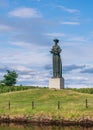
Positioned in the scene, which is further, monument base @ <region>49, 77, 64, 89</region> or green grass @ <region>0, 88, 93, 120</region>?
monument base @ <region>49, 77, 64, 89</region>

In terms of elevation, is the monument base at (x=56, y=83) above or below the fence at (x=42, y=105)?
above

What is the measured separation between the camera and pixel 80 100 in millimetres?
63031

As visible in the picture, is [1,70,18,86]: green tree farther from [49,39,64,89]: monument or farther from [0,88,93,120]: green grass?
[0,88,93,120]: green grass

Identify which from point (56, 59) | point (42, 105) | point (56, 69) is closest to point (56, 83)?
point (56, 69)

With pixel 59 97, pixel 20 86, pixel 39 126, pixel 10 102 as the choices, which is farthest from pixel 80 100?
pixel 20 86

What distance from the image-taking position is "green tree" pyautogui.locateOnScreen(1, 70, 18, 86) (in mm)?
100625

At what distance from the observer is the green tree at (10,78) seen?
101 metres

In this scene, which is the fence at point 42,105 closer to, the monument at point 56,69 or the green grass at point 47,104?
Answer: the green grass at point 47,104

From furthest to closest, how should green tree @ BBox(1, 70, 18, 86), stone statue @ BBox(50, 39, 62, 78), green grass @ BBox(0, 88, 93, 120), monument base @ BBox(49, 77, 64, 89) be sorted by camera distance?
green tree @ BBox(1, 70, 18, 86) → stone statue @ BBox(50, 39, 62, 78) → monument base @ BBox(49, 77, 64, 89) → green grass @ BBox(0, 88, 93, 120)

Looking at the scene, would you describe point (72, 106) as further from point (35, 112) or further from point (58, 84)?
point (58, 84)

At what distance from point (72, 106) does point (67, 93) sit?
12091mm

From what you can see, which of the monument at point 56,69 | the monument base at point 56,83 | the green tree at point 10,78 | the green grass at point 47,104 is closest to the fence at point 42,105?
the green grass at point 47,104

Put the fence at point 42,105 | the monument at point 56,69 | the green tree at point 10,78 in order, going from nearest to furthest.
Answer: the fence at point 42,105 → the monument at point 56,69 → the green tree at point 10,78

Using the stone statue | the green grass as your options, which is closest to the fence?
the green grass
